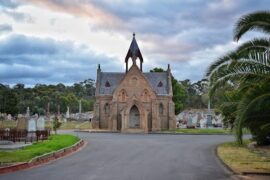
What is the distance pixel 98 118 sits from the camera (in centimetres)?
6888

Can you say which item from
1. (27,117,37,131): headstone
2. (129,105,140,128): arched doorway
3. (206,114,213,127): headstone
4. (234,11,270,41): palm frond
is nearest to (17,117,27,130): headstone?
(27,117,37,131): headstone

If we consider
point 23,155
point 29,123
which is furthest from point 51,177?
point 29,123

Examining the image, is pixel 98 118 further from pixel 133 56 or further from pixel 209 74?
pixel 209 74

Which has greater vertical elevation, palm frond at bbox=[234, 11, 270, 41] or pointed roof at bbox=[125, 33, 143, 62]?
pointed roof at bbox=[125, 33, 143, 62]

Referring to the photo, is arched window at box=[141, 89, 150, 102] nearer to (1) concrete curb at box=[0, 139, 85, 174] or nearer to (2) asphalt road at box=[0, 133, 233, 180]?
(1) concrete curb at box=[0, 139, 85, 174]

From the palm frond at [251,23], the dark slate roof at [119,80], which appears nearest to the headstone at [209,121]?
the dark slate roof at [119,80]

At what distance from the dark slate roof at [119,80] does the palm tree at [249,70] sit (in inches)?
2082

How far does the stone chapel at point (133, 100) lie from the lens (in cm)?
6400

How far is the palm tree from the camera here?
Result: 48.1ft

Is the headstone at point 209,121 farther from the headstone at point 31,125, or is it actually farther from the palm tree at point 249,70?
the palm tree at point 249,70

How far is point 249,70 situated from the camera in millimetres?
15203

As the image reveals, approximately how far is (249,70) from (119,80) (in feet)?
184

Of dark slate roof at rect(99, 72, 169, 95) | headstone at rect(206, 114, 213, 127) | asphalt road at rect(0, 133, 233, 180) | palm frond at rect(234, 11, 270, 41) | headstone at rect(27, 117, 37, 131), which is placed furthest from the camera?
headstone at rect(206, 114, 213, 127)

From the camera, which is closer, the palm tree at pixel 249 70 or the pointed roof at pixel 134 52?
the palm tree at pixel 249 70
